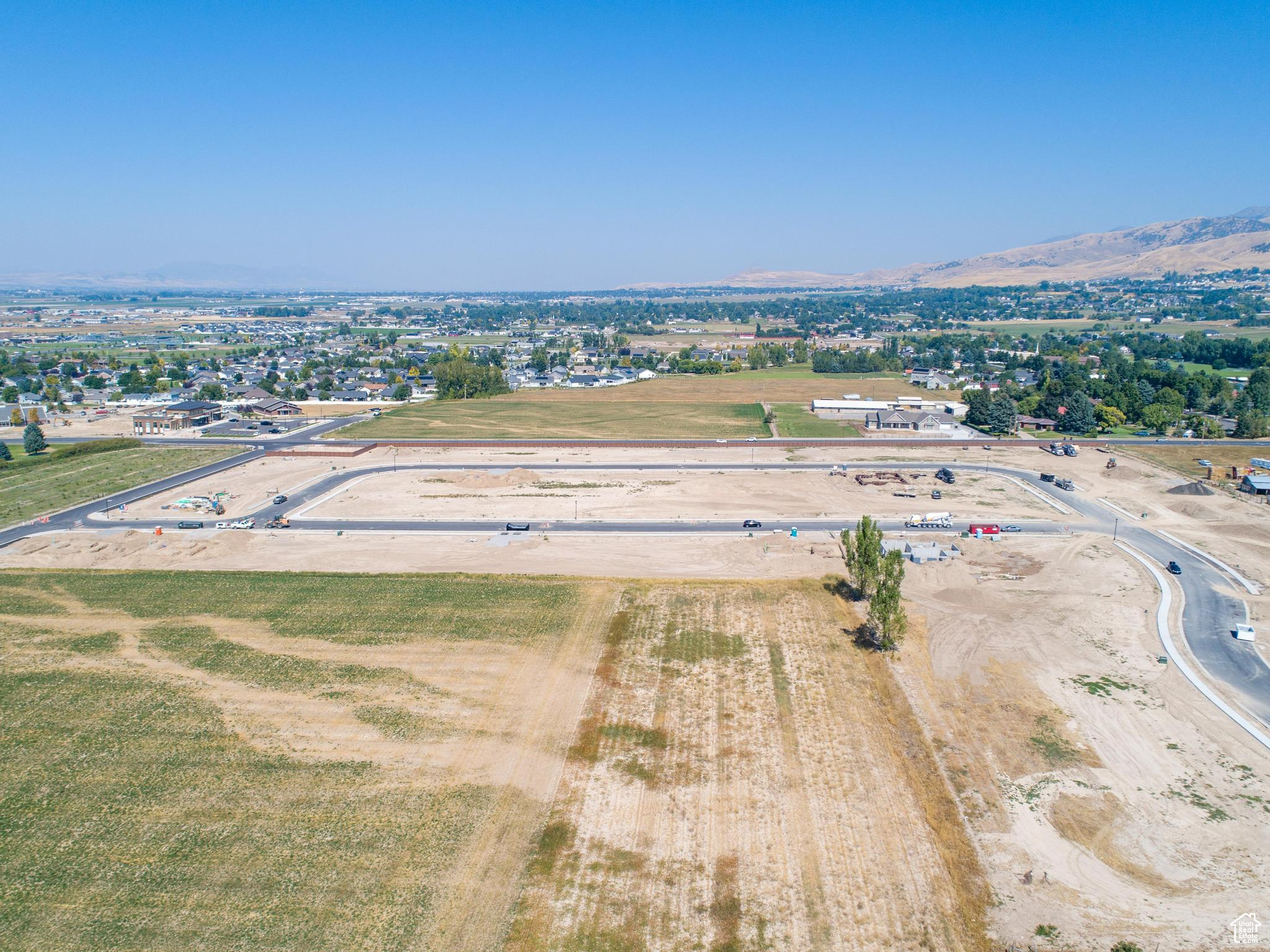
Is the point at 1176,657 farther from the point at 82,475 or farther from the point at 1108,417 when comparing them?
the point at 82,475

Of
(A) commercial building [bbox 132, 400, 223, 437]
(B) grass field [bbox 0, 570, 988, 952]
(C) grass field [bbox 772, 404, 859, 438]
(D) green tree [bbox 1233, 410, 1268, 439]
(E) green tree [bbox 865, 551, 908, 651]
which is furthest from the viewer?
(A) commercial building [bbox 132, 400, 223, 437]

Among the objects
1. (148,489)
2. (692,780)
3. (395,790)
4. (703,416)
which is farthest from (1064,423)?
(148,489)

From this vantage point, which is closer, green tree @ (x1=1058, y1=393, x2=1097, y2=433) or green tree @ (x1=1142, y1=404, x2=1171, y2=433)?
green tree @ (x1=1142, y1=404, x2=1171, y2=433)

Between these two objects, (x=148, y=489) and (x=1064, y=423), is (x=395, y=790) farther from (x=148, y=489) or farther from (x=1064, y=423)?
(x=1064, y=423)

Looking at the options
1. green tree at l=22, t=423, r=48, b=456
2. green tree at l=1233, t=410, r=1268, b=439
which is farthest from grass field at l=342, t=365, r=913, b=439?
green tree at l=1233, t=410, r=1268, b=439

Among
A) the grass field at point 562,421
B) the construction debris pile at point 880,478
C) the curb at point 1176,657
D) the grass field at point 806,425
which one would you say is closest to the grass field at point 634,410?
the grass field at point 562,421

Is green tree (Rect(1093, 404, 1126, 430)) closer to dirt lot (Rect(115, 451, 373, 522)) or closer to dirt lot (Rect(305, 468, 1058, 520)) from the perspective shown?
dirt lot (Rect(305, 468, 1058, 520))
